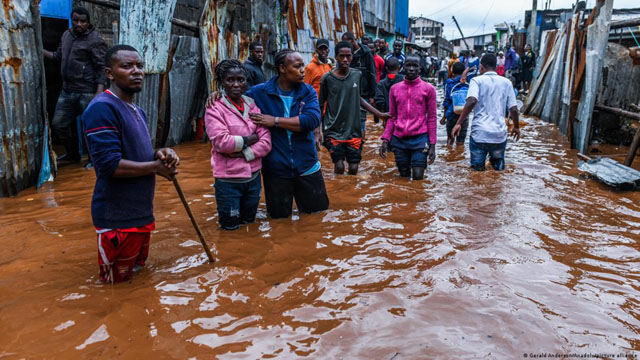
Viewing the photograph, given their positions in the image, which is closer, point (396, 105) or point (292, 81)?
point (292, 81)

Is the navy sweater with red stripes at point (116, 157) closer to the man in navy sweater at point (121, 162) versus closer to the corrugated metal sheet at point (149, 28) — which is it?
the man in navy sweater at point (121, 162)

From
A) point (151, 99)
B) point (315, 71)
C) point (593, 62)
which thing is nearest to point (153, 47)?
point (151, 99)

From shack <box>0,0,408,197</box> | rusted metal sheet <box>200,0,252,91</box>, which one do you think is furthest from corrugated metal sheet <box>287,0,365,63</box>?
rusted metal sheet <box>200,0,252,91</box>

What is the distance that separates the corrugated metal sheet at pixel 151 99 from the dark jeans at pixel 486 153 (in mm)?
4593

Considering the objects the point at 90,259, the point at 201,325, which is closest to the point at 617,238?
the point at 201,325

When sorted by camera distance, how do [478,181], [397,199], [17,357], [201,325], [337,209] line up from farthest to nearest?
[478,181] < [397,199] < [337,209] < [201,325] < [17,357]

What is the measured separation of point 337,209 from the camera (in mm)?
4680

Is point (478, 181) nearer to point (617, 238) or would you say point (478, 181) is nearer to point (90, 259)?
point (617, 238)

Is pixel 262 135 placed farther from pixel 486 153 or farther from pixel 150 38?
pixel 150 38

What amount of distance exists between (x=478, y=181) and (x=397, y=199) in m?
1.35

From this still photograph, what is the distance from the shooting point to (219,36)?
27.3 feet

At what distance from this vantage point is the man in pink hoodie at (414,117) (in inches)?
221

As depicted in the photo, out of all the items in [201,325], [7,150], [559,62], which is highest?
[559,62]

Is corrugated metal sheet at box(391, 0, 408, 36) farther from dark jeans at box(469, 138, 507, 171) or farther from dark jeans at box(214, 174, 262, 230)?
dark jeans at box(214, 174, 262, 230)
